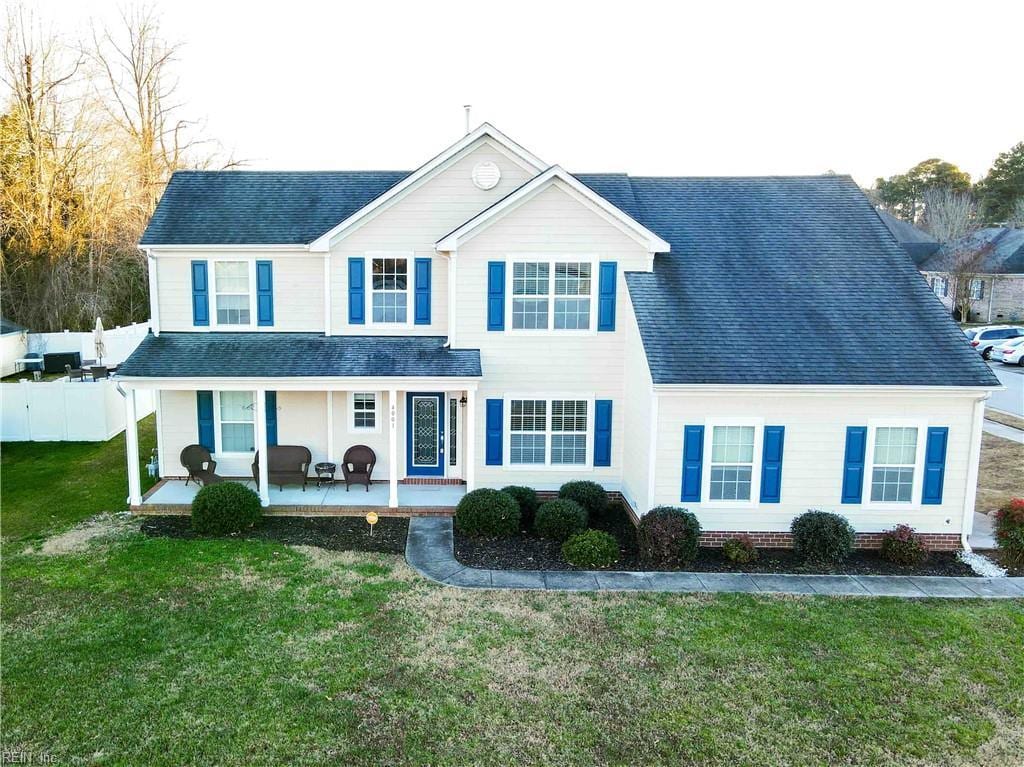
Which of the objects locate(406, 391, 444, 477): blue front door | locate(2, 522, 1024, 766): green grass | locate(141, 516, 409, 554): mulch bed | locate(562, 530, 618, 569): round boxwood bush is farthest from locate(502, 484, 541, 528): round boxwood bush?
locate(2, 522, 1024, 766): green grass

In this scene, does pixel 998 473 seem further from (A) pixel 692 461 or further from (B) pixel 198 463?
(B) pixel 198 463

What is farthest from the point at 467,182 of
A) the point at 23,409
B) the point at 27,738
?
the point at 23,409

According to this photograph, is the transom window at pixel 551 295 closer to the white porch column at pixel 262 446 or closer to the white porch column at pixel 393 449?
the white porch column at pixel 393 449

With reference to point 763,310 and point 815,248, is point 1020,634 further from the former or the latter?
point 815,248

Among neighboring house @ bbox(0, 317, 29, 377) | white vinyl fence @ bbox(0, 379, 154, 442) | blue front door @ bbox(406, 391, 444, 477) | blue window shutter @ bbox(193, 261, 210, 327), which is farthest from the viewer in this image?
neighboring house @ bbox(0, 317, 29, 377)

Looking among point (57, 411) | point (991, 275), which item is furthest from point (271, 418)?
point (991, 275)

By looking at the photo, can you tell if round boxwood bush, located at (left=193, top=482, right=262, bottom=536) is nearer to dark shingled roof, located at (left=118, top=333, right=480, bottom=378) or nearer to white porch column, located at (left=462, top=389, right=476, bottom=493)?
dark shingled roof, located at (left=118, top=333, right=480, bottom=378)
